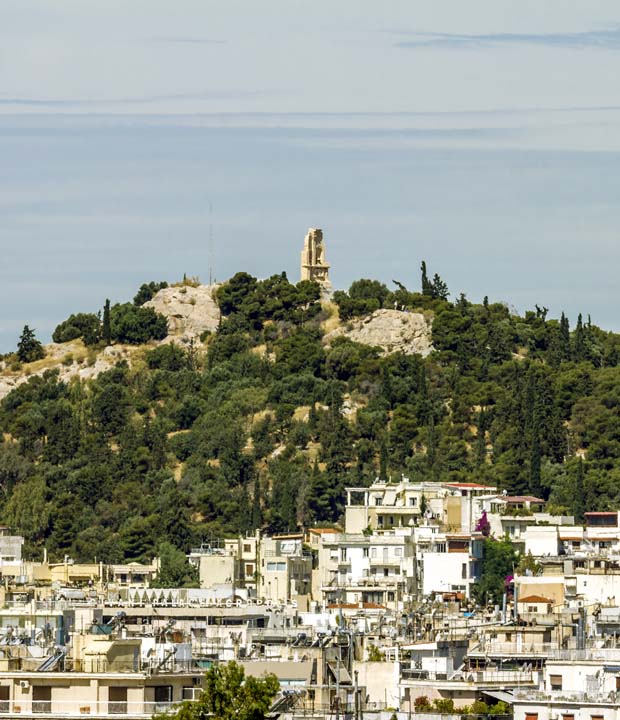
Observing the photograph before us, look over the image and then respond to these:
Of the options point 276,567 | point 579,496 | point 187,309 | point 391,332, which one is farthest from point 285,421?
point 276,567

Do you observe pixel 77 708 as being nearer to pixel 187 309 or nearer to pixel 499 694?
pixel 499 694

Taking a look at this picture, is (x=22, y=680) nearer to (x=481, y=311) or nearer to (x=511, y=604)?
(x=511, y=604)

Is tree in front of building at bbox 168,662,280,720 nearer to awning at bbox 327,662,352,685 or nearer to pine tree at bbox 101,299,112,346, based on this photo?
awning at bbox 327,662,352,685

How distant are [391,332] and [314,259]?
48.9 ft

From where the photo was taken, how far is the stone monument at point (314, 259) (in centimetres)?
19012

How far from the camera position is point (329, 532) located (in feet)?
427

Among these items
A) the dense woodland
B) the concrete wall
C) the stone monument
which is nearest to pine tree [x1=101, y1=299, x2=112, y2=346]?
the dense woodland

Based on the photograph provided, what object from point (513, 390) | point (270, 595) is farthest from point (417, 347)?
point (270, 595)

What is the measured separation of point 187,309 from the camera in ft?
619

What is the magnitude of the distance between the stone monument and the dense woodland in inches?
163

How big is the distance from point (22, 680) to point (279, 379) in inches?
4811

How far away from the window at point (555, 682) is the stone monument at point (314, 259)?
433ft

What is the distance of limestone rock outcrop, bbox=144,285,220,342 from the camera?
186625mm

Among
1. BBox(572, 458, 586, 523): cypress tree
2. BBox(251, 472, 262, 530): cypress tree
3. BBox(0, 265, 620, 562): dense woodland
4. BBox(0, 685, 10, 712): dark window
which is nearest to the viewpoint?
BBox(0, 685, 10, 712): dark window
